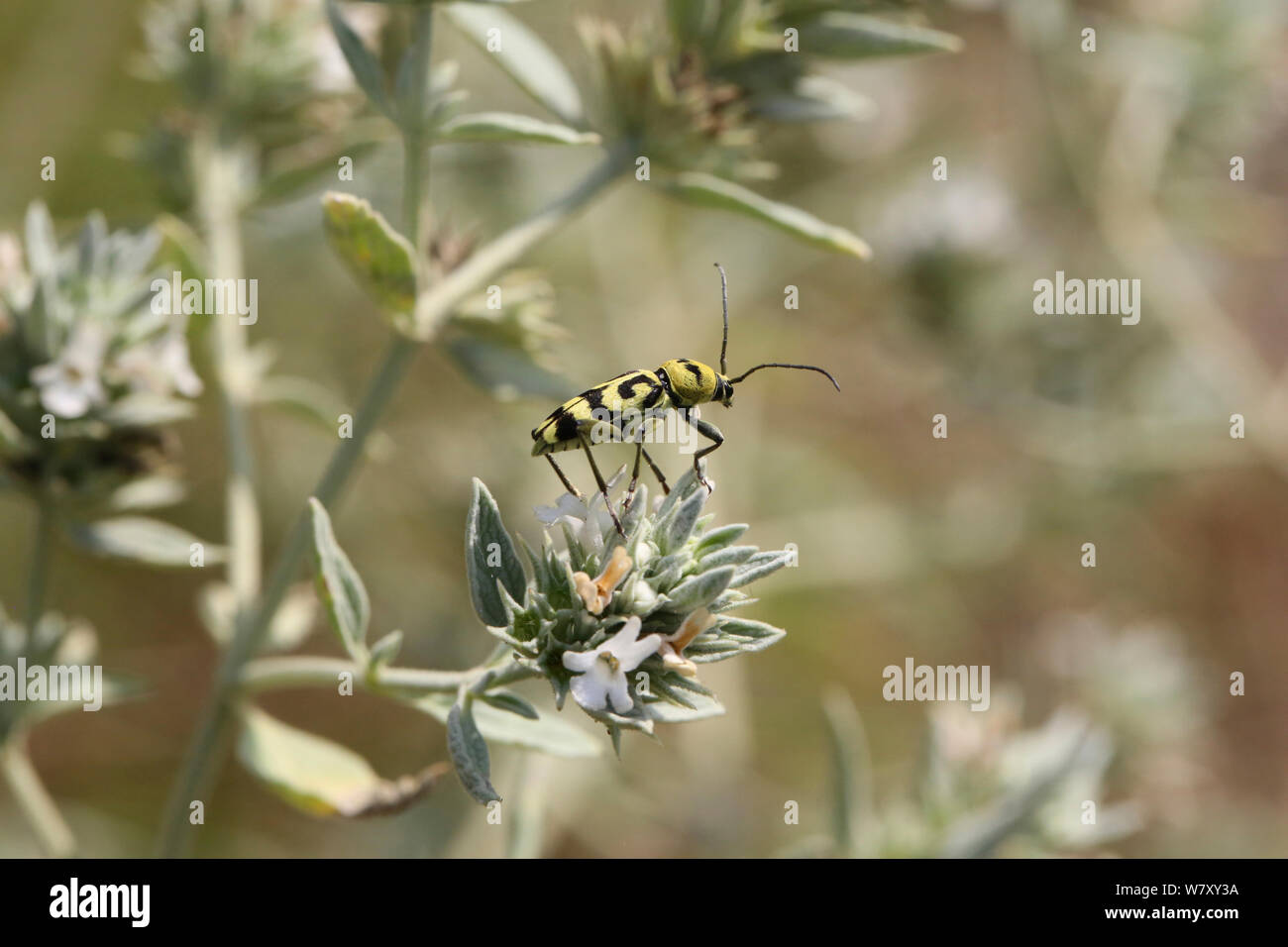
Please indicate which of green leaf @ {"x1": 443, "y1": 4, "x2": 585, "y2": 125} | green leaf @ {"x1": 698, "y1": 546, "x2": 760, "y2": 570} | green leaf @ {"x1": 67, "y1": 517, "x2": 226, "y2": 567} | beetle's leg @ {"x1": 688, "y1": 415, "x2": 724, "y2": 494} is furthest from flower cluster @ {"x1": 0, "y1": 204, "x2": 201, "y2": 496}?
green leaf @ {"x1": 698, "y1": 546, "x2": 760, "y2": 570}

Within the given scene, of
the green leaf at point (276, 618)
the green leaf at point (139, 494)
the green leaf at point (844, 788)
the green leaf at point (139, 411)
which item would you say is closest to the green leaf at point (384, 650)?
the green leaf at point (276, 618)

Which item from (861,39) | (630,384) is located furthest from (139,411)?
(861,39)

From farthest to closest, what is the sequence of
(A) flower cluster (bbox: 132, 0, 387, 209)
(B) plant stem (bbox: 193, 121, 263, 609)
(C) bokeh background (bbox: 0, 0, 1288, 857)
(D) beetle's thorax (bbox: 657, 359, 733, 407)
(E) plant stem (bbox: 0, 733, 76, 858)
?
(C) bokeh background (bbox: 0, 0, 1288, 857), (A) flower cluster (bbox: 132, 0, 387, 209), (B) plant stem (bbox: 193, 121, 263, 609), (E) plant stem (bbox: 0, 733, 76, 858), (D) beetle's thorax (bbox: 657, 359, 733, 407)

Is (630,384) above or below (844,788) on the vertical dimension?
above

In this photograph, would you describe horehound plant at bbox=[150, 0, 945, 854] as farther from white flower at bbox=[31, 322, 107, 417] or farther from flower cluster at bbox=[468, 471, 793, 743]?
white flower at bbox=[31, 322, 107, 417]

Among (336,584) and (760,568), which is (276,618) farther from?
(760,568)

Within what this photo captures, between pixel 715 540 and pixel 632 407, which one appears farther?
pixel 632 407

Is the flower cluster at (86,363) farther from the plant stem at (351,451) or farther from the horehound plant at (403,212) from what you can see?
the plant stem at (351,451)
